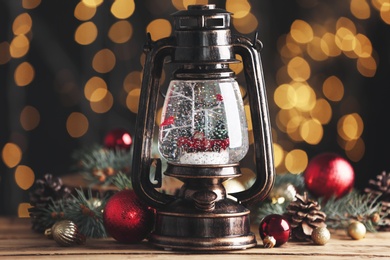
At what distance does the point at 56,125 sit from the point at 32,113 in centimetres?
9

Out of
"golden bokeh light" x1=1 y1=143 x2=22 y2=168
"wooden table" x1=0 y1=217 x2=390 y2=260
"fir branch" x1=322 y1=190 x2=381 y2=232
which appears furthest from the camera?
"golden bokeh light" x1=1 y1=143 x2=22 y2=168

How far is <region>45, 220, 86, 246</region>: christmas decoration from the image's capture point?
1443 mm

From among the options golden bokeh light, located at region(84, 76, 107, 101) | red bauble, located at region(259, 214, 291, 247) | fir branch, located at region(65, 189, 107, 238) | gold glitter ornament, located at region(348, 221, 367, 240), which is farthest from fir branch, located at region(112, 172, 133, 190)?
golden bokeh light, located at region(84, 76, 107, 101)

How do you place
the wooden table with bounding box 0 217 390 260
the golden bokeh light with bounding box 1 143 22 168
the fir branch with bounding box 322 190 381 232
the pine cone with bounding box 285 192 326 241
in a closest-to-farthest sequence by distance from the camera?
1. the wooden table with bounding box 0 217 390 260
2. the pine cone with bounding box 285 192 326 241
3. the fir branch with bounding box 322 190 381 232
4. the golden bokeh light with bounding box 1 143 22 168

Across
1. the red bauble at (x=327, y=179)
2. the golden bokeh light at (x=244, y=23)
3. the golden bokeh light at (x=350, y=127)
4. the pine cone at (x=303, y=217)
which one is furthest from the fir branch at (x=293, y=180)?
the golden bokeh light at (x=244, y=23)

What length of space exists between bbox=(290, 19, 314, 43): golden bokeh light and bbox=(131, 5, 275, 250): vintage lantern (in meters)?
1.46

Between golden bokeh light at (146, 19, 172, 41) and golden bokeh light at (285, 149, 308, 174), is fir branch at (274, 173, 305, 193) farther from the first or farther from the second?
golden bokeh light at (146, 19, 172, 41)

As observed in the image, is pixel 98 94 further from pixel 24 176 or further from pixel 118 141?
pixel 118 141

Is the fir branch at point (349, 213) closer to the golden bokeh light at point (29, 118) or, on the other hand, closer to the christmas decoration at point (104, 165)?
the christmas decoration at point (104, 165)

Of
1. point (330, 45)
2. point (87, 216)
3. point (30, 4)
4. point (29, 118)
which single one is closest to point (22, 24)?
point (30, 4)

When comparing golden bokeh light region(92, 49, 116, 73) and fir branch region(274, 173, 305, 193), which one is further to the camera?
golden bokeh light region(92, 49, 116, 73)

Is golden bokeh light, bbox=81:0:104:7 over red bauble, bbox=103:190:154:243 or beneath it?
over

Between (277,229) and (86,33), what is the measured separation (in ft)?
5.26

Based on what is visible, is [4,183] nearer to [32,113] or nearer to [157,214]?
[32,113]
